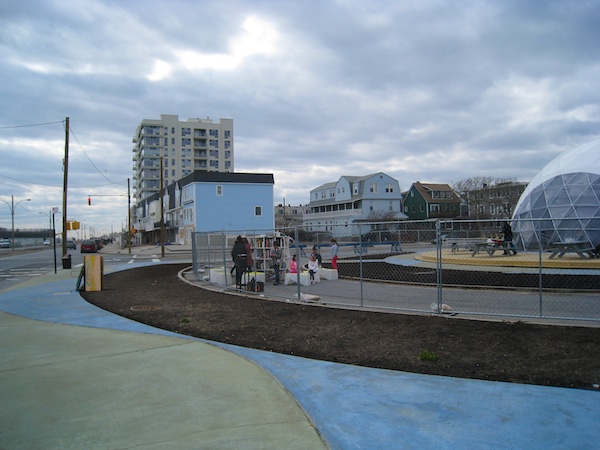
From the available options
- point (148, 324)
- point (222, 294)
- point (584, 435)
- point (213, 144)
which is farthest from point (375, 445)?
point (213, 144)

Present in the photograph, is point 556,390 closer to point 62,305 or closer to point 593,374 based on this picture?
point 593,374

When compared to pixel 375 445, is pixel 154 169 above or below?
above

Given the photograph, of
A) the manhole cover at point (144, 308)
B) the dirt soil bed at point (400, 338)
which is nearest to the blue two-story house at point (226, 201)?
the manhole cover at point (144, 308)

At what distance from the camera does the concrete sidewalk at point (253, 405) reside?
13.1 ft

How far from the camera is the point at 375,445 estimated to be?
153 inches

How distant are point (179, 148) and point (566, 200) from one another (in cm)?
9360

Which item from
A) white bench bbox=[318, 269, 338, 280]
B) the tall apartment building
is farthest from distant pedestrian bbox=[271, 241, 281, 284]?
the tall apartment building

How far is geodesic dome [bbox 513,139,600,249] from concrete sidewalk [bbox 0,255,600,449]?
1706 centimetres

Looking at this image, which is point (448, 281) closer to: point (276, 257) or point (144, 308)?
point (276, 257)

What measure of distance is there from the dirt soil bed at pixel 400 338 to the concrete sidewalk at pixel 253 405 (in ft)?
1.33

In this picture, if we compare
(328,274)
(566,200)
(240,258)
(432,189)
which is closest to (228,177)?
(566,200)

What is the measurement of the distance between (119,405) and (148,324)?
465 centimetres

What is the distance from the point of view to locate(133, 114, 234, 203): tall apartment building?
4070 inches

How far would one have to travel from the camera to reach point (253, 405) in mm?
4734
